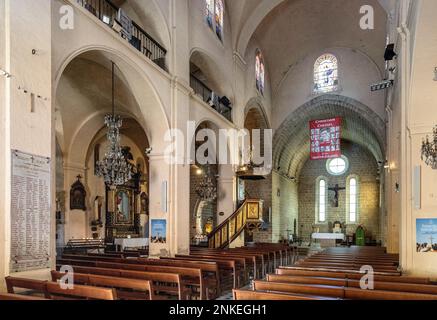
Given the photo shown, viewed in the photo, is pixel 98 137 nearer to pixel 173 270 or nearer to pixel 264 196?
pixel 264 196

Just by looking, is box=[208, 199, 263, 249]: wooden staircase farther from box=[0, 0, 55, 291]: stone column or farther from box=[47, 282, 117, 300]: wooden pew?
box=[47, 282, 117, 300]: wooden pew

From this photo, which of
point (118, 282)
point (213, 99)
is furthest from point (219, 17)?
point (118, 282)

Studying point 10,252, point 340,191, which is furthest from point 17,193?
point 340,191

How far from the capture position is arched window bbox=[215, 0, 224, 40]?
1557 cm

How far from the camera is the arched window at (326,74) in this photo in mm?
21859

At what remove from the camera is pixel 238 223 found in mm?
14695

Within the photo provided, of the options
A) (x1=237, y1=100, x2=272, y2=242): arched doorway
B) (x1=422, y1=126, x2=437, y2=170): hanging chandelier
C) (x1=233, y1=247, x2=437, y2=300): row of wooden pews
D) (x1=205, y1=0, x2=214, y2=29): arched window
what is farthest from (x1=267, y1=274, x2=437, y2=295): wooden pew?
(x1=237, y1=100, x2=272, y2=242): arched doorway

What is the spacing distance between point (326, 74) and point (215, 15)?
9.17 m

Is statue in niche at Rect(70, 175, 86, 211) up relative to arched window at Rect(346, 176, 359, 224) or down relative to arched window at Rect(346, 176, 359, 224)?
up

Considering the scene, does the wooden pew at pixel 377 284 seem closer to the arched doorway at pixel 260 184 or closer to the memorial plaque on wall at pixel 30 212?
the memorial plaque on wall at pixel 30 212

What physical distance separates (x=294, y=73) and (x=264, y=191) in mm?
7047

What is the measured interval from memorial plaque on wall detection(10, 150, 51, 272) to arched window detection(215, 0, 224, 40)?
10.9 metres

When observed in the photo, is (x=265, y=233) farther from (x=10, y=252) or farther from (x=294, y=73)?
(x=10, y=252)

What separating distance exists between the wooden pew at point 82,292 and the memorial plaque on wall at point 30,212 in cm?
98
